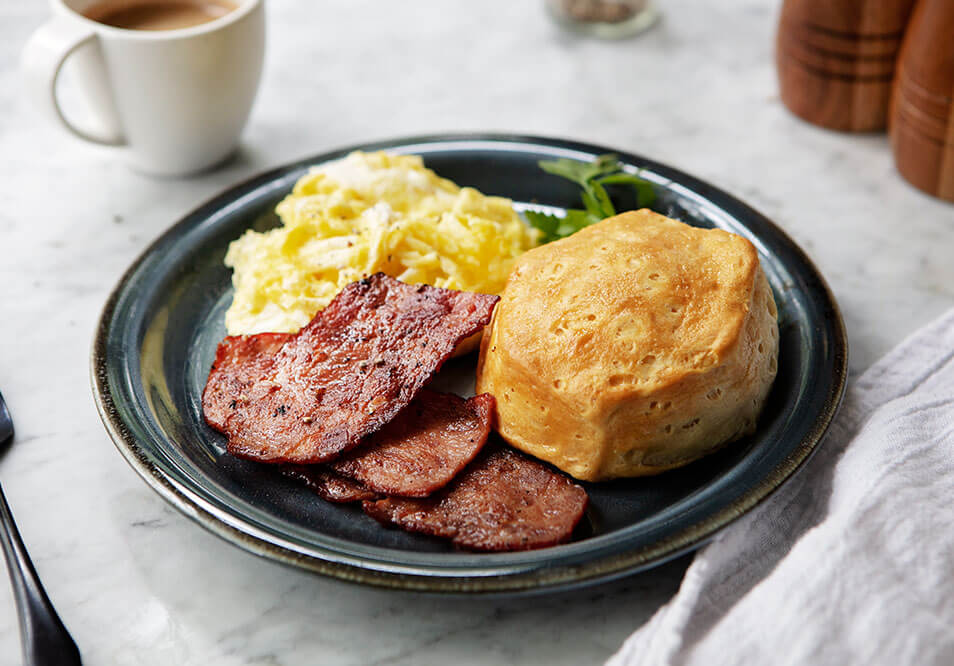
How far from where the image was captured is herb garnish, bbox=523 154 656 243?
247 cm

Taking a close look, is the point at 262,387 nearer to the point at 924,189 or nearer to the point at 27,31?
the point at 924,189

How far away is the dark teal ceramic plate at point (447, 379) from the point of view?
162cm

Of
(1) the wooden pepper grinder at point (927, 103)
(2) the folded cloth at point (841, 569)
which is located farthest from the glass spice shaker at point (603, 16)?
(2) the folded cloth at point (841, 569)

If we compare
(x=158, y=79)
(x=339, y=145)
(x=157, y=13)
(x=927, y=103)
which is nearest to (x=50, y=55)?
(x=158, y=79)

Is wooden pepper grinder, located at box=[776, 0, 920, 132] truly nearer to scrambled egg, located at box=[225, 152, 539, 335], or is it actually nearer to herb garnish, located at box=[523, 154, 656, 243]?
herb garnish, located at box=[523, 154, 656, 243]

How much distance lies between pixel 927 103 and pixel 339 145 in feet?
6.10

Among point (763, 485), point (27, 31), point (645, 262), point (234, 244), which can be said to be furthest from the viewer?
point (27, 31)

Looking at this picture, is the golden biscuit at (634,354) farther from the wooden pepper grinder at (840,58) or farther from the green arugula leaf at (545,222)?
the wooden pepper grinder at (840,58)

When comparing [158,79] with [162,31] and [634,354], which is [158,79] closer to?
[162,31]

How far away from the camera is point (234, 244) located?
8.29 ft

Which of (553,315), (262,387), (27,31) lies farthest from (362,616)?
(27,31)

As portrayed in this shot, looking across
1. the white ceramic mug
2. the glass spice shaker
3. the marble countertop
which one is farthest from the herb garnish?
the glass spice shaker

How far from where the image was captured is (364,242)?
2.34 metres

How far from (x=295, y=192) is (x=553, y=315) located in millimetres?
958
